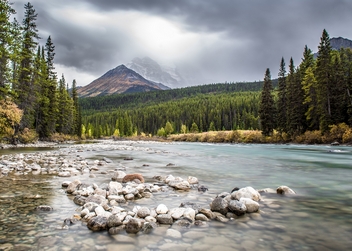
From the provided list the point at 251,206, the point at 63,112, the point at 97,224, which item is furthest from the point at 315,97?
the point at 63,112

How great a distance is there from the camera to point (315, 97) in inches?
1591

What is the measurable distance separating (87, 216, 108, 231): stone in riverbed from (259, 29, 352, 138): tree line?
37.2 meters

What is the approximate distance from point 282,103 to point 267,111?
3262 mm

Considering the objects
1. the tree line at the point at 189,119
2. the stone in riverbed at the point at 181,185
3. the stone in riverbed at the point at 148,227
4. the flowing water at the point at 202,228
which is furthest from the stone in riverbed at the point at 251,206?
the tree line at the point at 189,119

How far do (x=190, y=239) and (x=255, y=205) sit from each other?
7.16 feet

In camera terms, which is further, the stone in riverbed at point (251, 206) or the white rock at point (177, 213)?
the stone in riverbed at point (251, 206)

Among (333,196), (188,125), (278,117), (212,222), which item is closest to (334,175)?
(333,196)

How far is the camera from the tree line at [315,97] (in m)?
36.3

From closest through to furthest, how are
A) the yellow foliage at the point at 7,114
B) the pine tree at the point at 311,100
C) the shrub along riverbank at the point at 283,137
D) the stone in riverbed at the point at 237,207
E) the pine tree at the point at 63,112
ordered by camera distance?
the stone in riverbed at the point at 237,207 → the yellow foliage at the point at 7,114 → the shrub along riverbank at the point at 283,137 → the pine tree at the point at 311,100 → the pine tree at the point at 63,112

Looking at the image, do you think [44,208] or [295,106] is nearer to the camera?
[44,208]

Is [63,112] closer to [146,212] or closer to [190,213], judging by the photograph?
[146,212]

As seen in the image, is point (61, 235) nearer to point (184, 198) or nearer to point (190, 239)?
point (190, 239)

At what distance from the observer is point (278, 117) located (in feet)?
157

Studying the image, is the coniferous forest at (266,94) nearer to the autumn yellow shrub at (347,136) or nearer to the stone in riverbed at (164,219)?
the autumn yellow shrub at (347,136)
